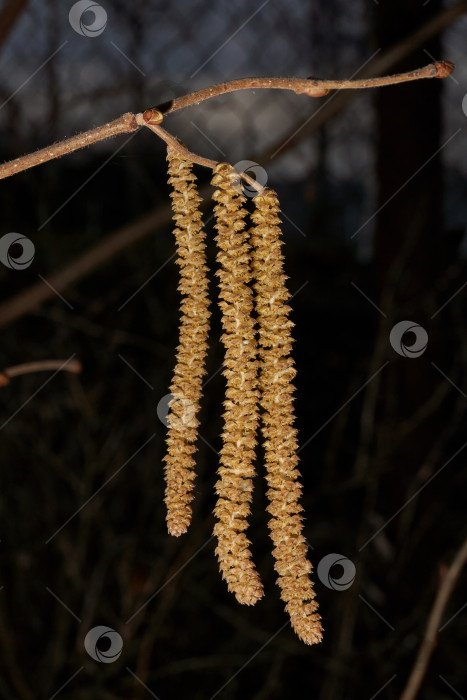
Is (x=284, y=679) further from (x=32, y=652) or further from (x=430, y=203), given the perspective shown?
(x=430, y=203)

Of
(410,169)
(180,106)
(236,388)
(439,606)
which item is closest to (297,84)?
(180,106)

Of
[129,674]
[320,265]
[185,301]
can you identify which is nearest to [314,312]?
[320,265]

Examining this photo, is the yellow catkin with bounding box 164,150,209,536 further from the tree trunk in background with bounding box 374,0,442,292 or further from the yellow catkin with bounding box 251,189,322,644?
the tree trunk in background with bounding box 374,0,442,292

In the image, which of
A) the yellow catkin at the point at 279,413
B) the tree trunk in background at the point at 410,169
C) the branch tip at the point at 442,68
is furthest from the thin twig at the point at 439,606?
the tree trunk in background at the point at 410,169

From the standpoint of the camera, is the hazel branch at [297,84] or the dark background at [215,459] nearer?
the hazel branch at [297,84]

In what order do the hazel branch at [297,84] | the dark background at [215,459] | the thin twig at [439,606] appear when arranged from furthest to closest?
the dark background at [215,459]
the thin twig at [439,606]
the hazel branch at [297,84]

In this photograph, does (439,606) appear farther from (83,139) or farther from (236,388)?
(83,139)

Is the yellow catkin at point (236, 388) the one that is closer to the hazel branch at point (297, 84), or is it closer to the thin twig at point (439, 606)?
the hazel branch at point (297, 84)
